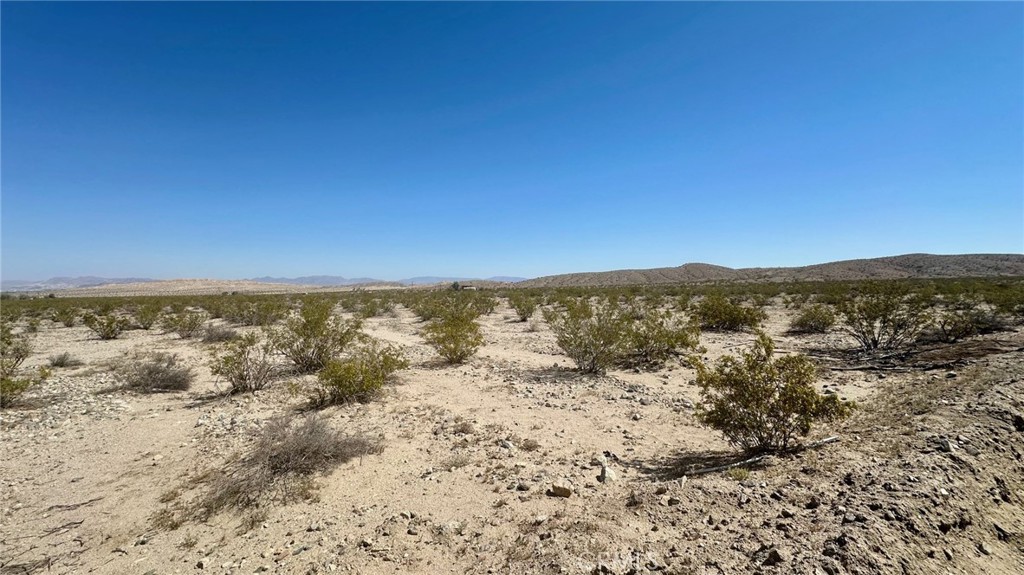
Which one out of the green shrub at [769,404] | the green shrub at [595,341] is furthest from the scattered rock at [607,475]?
the green shrub at [595,341]

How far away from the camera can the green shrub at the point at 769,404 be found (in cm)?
519

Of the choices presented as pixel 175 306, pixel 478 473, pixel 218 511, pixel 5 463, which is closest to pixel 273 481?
pixel 218 511

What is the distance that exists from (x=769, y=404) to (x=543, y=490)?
9.82 ft

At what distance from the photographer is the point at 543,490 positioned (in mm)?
4789

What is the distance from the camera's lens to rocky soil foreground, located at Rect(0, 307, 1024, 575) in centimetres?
354

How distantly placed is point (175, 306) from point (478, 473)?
35.2 meters

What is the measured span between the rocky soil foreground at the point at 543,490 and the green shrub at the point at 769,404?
12.4 inches

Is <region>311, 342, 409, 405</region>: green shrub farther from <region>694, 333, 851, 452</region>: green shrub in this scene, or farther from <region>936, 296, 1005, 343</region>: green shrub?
<region>936, 296, 1005, 343</region>: green shrub

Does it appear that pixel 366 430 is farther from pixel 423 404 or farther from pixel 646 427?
pixel 646 427

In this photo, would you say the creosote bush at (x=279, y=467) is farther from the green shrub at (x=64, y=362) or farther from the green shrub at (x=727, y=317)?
the green shrub at (x=727, y=317)

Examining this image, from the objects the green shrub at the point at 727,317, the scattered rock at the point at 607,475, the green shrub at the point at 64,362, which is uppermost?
the green shrub at the point at 727,317

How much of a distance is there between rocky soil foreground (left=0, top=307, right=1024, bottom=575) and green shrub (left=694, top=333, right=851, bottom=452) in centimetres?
31

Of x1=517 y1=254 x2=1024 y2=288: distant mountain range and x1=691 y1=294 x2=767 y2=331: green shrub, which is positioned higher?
x1=517 y1=254 x2=1024 y2=288: distant mountain range

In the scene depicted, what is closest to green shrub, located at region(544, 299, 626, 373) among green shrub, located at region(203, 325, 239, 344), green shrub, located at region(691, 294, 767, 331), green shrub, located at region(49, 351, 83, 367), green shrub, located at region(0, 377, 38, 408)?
green shrub, located at region(691, 294, 767, 331)
